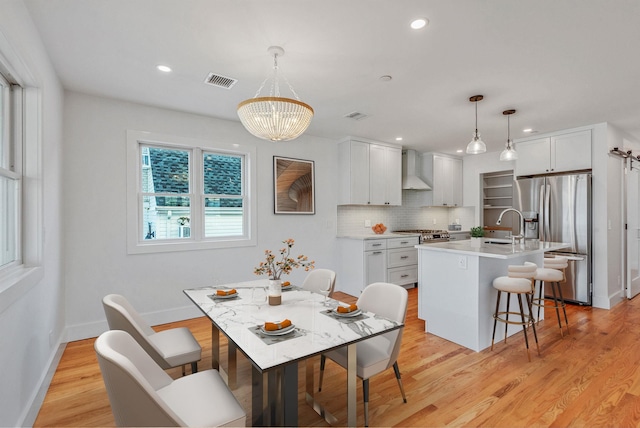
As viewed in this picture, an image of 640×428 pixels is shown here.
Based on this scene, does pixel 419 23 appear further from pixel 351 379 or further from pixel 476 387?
pixel 476 387

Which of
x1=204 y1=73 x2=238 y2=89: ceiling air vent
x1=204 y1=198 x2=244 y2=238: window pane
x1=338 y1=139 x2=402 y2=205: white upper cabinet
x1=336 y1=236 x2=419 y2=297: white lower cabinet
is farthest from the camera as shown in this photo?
x1=338 y1=139 x2=402 y2=205: white upper cabinet

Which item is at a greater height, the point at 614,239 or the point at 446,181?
the point at 446,181

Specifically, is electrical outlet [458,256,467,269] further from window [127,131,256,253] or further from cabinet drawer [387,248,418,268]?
window [127,131,256,253]

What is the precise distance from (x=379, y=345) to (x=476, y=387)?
37.1 inches

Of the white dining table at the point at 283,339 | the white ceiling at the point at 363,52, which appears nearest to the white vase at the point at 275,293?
the white dining table at the point at 283,339

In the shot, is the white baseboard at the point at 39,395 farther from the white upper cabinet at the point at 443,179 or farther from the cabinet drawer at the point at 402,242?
the white upper cabinet at the point at 443,179

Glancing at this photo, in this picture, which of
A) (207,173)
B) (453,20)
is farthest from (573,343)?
(207,173)

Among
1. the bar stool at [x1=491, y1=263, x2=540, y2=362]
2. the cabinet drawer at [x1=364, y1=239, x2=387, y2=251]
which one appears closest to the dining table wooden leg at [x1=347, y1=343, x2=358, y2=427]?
the bar stool at [x1=491, y1=263, x2=540, y2=362]

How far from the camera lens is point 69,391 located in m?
2.27

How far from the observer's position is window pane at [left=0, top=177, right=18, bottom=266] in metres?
1.87

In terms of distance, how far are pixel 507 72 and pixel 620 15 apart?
0.79m

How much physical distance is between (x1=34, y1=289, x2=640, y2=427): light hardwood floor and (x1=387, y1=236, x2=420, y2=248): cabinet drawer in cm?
201

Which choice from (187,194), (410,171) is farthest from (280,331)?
(410,171)

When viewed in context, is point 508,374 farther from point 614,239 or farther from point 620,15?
point 614,239
